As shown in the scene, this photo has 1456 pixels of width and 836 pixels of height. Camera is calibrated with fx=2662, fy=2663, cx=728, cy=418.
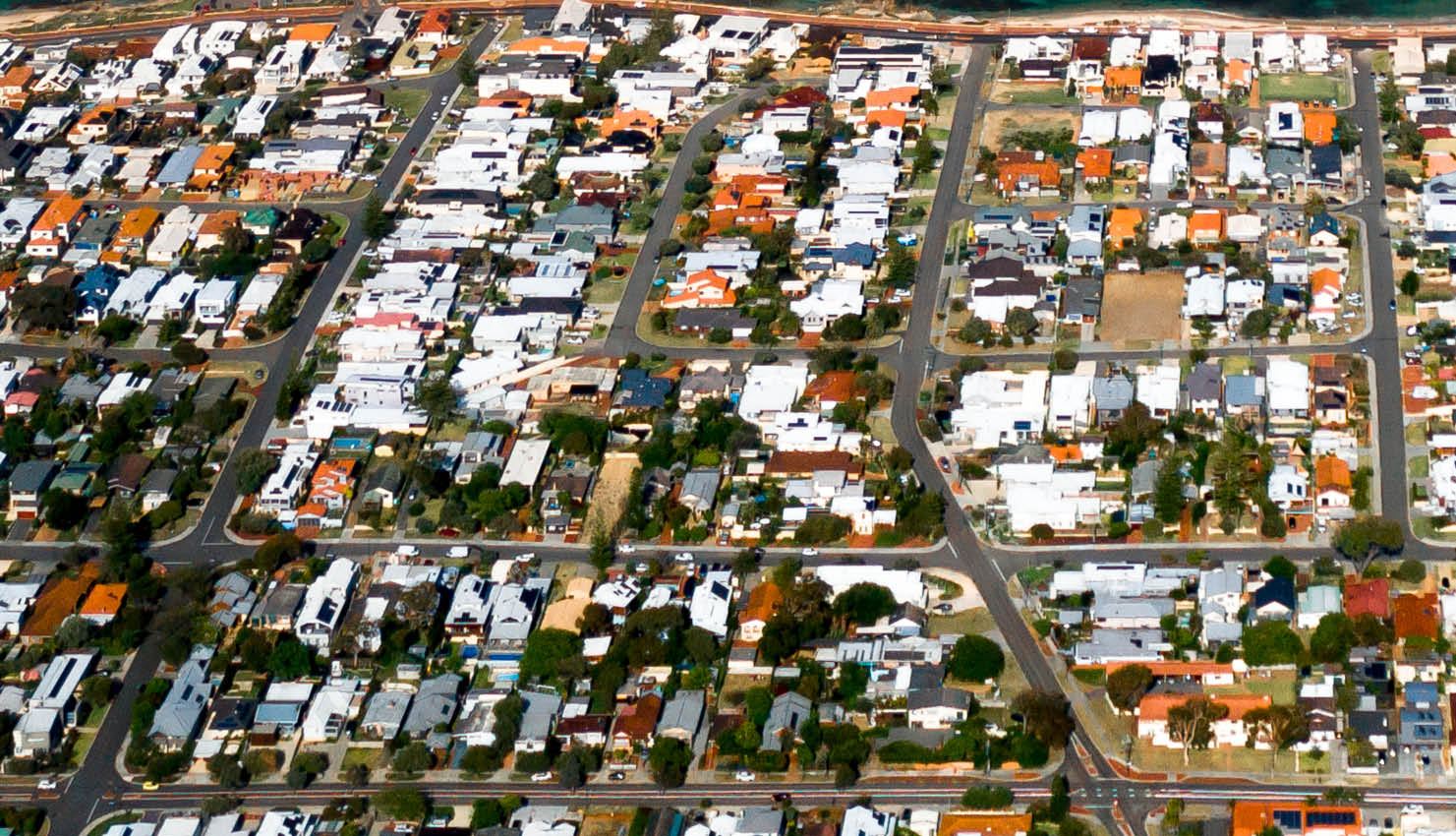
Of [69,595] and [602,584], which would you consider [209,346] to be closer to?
[69,595]

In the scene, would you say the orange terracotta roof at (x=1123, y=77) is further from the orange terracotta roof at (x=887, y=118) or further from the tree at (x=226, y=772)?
the tree at (x=226, y=772)

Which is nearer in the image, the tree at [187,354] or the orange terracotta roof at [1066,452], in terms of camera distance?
the orange terracotta roof at [1066,452]

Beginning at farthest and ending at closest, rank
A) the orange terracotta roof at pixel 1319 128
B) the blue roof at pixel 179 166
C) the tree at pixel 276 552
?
the blue roof at pixel 179 166
the orange terracotta roof at pixel 1319 128
the tree at pixel 276 552

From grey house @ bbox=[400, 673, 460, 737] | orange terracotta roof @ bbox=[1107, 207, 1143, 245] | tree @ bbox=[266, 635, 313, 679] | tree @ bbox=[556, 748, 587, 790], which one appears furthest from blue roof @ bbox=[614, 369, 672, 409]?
tree @ bbox=[556, 748, 587, 790]

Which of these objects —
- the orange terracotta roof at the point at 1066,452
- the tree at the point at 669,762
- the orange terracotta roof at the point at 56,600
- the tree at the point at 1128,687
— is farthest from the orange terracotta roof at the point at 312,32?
the tree at the point at 1128,687

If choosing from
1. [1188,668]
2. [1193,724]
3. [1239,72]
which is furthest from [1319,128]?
Result: [1193,724]

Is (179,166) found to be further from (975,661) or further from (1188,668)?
(1188,668)

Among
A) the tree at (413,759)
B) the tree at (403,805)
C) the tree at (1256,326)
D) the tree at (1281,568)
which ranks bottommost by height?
the tree at (403,805)
